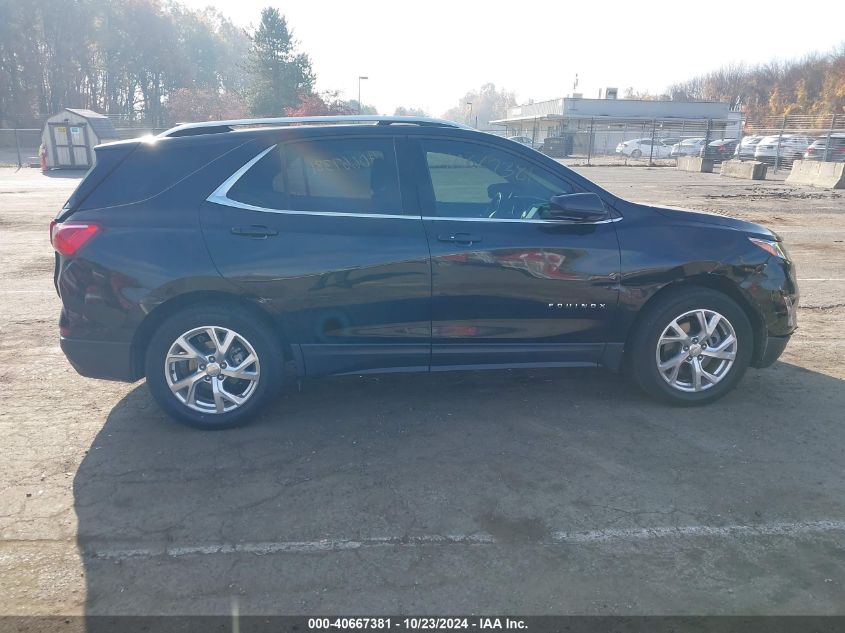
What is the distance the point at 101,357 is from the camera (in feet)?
13.3

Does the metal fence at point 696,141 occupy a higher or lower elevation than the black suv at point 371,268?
higher

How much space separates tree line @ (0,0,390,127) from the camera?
51219 mm

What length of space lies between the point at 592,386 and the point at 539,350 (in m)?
0.81

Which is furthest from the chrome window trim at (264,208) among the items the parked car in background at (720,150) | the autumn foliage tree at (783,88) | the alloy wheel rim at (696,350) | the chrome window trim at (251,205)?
the autumn foliage tree at (783,88)

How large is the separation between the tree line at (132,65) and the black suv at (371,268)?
37576 millimetres

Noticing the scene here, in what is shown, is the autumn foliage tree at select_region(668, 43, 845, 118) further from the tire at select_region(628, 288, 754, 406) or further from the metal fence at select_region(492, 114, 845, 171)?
the tire at select_region(628, 288, 754, 406)

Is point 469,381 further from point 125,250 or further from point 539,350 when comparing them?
point 125,250

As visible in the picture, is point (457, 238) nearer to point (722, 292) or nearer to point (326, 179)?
point (326, 179)

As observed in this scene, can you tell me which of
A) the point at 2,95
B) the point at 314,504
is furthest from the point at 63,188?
the point at 2,95

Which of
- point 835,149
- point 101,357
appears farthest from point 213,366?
point 835,149

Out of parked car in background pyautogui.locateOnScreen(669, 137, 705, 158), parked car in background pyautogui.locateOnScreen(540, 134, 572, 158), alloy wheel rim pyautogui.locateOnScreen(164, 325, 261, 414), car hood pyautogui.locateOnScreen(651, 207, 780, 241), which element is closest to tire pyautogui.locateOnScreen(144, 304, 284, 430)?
alloy wheel rim pyautogui.locateOnScreen(164, 325, 261, 414)

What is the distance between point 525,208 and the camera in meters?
4.34

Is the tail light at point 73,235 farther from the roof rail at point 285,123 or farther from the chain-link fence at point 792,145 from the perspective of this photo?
the chain-link fence at point 792,145

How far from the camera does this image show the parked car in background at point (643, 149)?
46.1 meters
